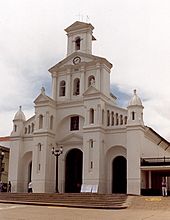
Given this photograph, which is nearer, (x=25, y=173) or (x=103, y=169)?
(x=103, y=169)

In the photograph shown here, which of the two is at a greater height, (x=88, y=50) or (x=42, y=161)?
(x=88, y=50)

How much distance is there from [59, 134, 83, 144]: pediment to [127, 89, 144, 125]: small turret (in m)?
5.72

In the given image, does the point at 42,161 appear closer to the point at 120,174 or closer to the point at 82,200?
the point at 120,174

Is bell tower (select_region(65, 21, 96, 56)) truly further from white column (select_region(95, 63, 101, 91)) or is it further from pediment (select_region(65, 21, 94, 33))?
white column (select_region(95, 63, 101, 91))

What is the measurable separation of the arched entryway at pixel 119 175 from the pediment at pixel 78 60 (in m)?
9.66

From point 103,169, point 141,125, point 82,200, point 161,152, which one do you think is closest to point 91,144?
point 103,169

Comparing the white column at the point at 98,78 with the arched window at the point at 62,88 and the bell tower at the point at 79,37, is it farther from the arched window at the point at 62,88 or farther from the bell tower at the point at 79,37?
the arched window at the point at 62,88

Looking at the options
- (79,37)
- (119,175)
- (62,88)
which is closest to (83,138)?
(119,175)

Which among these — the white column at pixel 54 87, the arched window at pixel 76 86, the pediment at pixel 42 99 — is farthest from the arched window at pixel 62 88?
the pediment at pixel 42 99

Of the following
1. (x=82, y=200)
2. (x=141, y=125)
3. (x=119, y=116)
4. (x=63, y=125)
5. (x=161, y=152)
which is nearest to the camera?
(x=82, y=200)

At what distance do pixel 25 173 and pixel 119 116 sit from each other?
1170 cm

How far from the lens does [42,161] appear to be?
36.4m

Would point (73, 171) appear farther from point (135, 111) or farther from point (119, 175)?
point (135, 111)

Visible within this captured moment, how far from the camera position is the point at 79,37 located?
132ft
